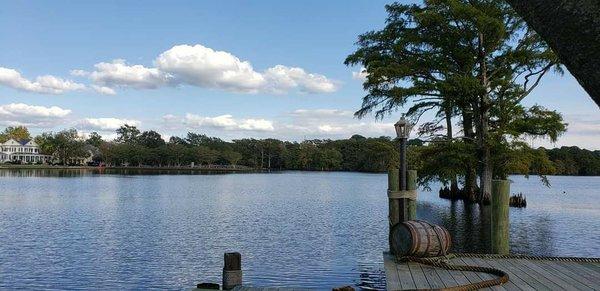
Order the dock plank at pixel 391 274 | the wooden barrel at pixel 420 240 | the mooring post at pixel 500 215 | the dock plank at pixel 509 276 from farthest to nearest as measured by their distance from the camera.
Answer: the mooring post at pixel 500 215 → the wooden barrel at pixel 420 240 → the dock plank at pixel 391 274 → the dock plank at pixel 509 276

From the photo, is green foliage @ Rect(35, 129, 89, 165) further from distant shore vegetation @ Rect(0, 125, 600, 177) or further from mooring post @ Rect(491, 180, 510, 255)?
mooring post @ Rect(491, 180, 510, 255)

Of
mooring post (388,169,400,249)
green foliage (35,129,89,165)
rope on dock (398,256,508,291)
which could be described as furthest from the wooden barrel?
green foliage (35,129,89,165)

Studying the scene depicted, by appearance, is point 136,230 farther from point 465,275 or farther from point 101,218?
point 465,275

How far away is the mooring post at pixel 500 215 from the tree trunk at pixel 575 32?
32.8 ft

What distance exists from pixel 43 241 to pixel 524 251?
17.4m

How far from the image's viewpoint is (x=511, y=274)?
9.20 metres

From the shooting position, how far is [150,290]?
A: 12664 millimetres

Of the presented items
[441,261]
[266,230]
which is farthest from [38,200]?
[441,261]

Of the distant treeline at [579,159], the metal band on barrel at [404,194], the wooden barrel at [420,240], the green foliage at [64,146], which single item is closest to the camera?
the wooden barrel at [420,240]

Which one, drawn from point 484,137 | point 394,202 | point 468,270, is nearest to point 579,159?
point 484,137

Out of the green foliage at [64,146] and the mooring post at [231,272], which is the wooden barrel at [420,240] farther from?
the green foliage at [64,146]

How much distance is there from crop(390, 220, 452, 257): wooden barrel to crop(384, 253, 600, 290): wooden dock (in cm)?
26

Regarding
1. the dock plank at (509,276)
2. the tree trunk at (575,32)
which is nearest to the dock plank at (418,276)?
the dock plank at (509,276)

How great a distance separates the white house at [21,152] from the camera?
182 meters
